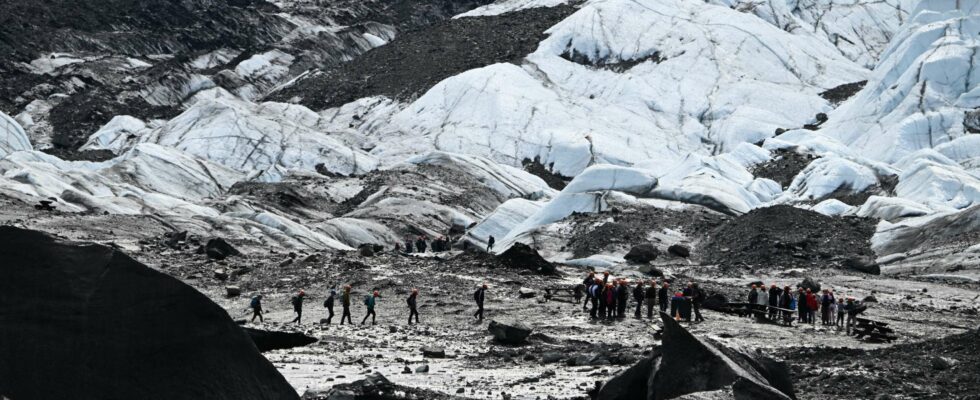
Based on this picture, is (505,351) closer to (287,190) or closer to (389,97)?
(287,190)

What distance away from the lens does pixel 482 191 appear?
237ft

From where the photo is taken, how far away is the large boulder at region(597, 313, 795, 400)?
1242 centimetres

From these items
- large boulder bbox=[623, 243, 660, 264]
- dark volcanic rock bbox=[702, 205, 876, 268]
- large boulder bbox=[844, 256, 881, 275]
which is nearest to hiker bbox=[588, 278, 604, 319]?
large boulder bbox=[623, 243, 660, 264]

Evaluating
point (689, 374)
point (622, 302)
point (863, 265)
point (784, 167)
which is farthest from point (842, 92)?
point (689, 374)

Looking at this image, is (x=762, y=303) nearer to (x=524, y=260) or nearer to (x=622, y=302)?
(x=622, y=302)

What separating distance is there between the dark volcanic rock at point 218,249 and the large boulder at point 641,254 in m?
17.3

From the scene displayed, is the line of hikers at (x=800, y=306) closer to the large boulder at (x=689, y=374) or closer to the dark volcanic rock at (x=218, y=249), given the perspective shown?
the large boulder at (x=689, y=374)

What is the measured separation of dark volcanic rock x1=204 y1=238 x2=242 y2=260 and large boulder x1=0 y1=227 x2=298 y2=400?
3446 cm

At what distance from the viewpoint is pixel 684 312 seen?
2894cm

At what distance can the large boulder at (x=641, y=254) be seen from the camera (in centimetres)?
4869

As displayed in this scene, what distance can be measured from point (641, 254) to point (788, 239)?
7.72m

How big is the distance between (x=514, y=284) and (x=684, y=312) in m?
10.1

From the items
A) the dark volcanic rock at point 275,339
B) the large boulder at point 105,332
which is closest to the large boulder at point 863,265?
the dark volcanic rock at point 275,339

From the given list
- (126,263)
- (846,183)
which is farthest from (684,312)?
(846,183)
